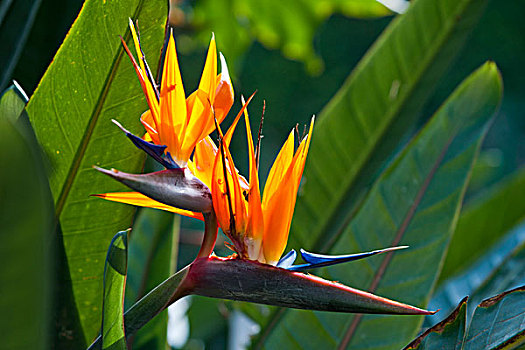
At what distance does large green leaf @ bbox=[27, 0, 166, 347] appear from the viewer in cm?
45

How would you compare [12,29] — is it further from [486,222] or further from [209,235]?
[486,222]

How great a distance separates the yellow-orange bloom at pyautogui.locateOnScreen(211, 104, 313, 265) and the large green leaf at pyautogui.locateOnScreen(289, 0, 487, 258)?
412 mm

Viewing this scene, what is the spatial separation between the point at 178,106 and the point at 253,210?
0.26 ft

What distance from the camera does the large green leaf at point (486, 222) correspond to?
1012mm

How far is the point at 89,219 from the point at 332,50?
189cm

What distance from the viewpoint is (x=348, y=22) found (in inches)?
88.3

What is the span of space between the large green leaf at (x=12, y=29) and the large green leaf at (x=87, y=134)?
0.13 meters

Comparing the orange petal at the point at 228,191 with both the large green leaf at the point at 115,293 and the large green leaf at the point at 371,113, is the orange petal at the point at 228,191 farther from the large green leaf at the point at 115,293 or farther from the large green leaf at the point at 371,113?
the large green leaf at the point at 371,113

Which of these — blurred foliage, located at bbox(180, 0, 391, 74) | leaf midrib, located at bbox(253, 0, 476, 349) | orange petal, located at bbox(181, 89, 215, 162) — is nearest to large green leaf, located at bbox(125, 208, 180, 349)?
leaf midrib, located at bbox(253, 0, 476, 349)

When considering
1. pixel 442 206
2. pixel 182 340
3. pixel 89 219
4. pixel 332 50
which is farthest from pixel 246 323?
pixel 332 50

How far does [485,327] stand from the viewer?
42cm

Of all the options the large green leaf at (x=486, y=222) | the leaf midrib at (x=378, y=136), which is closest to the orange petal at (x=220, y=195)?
the leaf midrib at (x=378, y=136)

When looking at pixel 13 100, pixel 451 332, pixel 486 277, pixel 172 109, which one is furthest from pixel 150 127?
pixel 486 277

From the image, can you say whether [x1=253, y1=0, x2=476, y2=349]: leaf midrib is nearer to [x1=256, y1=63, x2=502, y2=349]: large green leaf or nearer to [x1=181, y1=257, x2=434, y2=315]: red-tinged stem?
[x1=256, y1=63, x2=502, y2=349]: large green leaf
